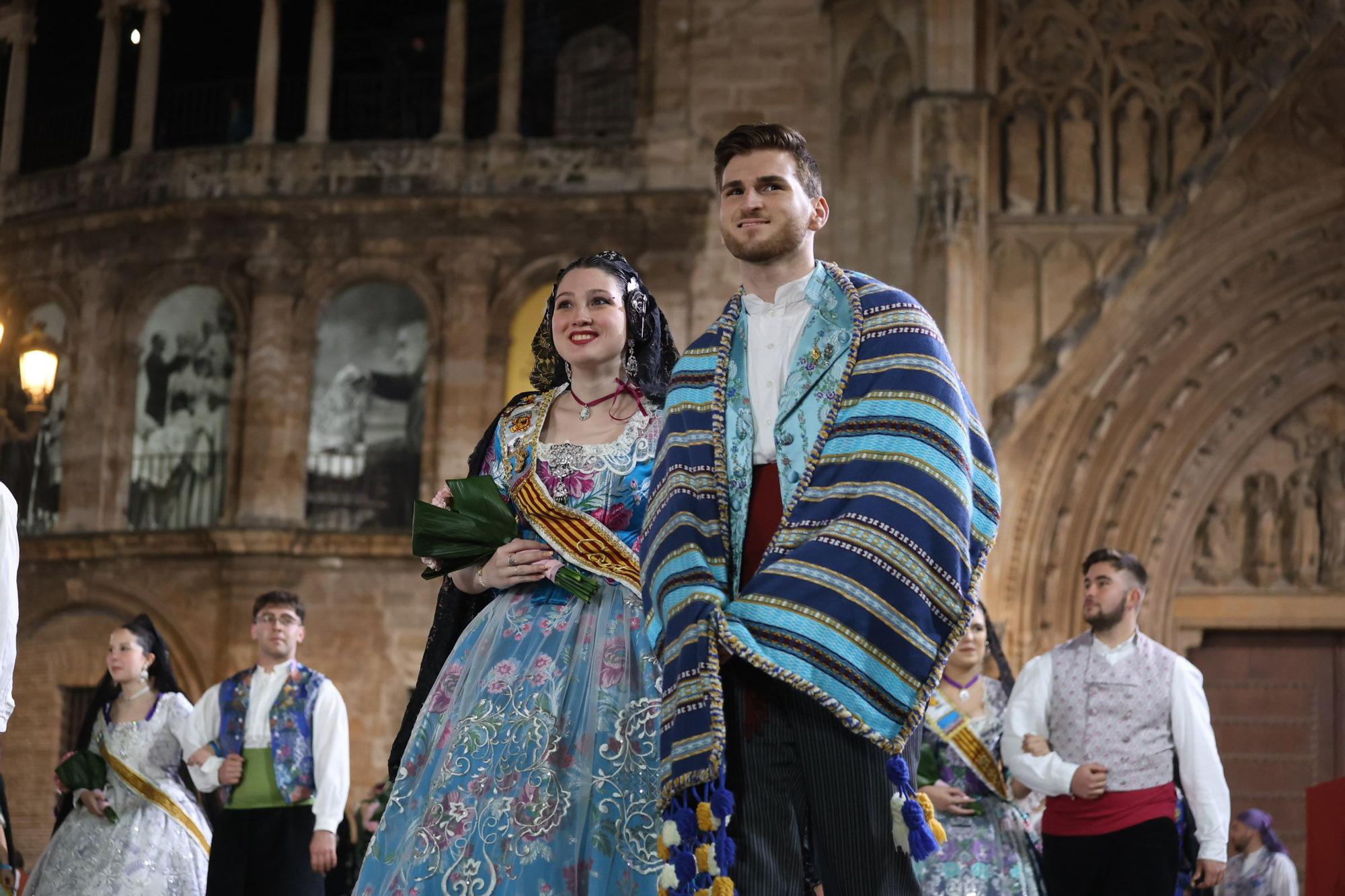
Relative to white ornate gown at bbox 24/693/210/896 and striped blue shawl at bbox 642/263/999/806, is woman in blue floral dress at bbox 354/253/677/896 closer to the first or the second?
striped blue shawl at bbox 642/263/999/806

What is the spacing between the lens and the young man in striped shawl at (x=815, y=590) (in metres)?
3.05

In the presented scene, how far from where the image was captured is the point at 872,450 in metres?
3.21

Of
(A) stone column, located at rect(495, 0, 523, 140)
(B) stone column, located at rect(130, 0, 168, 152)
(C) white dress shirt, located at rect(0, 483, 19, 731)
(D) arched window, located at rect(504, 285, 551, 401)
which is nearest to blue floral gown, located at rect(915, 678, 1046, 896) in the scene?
(C) white dress shirt, located at rect(0, 483, 19, 731)

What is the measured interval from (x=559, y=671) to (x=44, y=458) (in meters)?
15.2

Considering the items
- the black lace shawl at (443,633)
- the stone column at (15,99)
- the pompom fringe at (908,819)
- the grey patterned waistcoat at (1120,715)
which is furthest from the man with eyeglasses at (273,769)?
the stone column at (15,99)

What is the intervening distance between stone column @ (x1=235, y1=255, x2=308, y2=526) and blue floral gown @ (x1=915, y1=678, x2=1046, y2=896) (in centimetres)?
1070

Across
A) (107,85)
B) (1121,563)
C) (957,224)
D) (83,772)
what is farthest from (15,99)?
(1121,563)

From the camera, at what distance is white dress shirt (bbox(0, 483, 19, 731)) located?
17.1 feet

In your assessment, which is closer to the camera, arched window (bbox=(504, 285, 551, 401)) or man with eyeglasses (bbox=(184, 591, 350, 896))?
man with eyeglasses (bbox=(184, 591, 350, 896))

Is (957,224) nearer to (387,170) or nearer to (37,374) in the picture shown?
(387,170)

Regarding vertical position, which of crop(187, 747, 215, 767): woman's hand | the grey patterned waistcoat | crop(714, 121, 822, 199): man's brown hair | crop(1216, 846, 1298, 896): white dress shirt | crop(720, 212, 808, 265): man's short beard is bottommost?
crop(1216, 846, 1298, 896): white dress shirt

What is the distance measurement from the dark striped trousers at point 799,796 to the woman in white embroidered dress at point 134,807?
211 inches

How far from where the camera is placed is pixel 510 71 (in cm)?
1738

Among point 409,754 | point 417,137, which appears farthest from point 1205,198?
point 409,754
